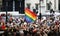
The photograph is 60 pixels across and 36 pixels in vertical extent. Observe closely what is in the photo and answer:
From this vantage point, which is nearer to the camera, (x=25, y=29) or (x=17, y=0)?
(x=25, y=29)

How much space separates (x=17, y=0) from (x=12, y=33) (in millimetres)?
33270

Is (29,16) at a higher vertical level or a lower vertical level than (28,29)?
higher

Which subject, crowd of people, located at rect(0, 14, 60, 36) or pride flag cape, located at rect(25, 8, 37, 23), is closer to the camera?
crowd of people, located at rect(0, 14, 60, 36)

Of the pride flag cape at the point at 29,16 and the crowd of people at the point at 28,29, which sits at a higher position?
the pride flag cape at the point at 29,16

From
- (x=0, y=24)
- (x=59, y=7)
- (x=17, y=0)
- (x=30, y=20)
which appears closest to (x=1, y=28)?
(x=0, y=24)

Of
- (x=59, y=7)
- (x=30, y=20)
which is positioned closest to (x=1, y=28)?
(x=30, y=20)

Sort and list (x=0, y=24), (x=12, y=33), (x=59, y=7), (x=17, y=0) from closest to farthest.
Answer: (x=12, y=33), (x=0, y=24), (x=17, y=0), (x=59, y=7)

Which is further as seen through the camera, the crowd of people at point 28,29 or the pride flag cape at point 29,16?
the pride flag cape at point 29,16

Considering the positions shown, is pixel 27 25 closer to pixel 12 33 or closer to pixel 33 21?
pixel 33 21

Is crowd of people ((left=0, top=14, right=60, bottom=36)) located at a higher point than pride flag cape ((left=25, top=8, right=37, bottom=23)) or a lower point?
lower

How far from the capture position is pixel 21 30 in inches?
570

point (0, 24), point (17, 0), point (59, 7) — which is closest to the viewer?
point (0, 24)

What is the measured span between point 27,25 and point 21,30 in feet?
2.60

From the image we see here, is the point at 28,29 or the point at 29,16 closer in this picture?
the point at 28,29
